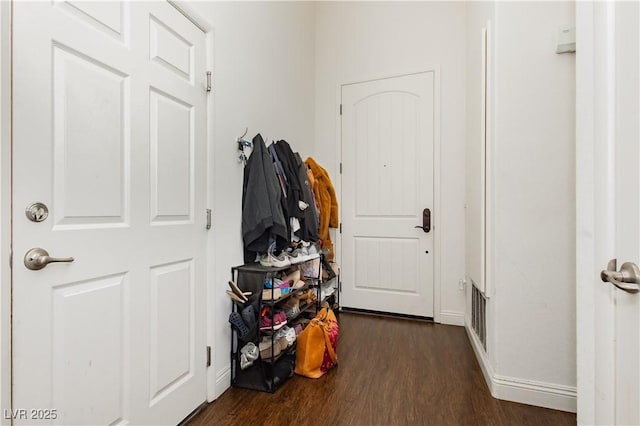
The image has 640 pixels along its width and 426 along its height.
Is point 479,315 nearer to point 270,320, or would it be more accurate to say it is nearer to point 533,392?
point 533,392

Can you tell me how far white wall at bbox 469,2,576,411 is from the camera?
165cm

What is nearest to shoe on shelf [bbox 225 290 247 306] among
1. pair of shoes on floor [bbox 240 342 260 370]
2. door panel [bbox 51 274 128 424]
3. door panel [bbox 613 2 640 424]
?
pair of shoes on floor [bbox 240 342 260 370]

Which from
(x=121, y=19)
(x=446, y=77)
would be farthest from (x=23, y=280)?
(x=446, y=77)

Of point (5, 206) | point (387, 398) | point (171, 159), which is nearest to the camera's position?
point (5, 206)

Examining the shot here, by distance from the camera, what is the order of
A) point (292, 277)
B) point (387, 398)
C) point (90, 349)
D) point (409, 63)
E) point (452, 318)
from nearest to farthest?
point (90, 349) → point (387, 398) → point (292, 277) → point (452, 318) → point (409, 63)

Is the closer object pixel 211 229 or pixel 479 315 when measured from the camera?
pixel 211 229

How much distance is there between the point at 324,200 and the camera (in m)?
3.14

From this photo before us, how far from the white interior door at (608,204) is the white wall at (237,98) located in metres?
1.65

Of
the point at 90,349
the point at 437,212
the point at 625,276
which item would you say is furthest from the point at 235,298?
the point at 437,212

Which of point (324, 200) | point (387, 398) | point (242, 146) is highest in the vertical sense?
point (242, 146)

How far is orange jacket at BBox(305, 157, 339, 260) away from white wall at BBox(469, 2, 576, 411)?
1.60 metres

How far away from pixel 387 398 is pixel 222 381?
0.95m

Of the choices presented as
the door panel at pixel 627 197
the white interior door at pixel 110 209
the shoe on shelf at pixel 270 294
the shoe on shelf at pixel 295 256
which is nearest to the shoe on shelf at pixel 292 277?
the shoe on shelf at pixel 295 256

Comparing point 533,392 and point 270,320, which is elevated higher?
point 270,320
